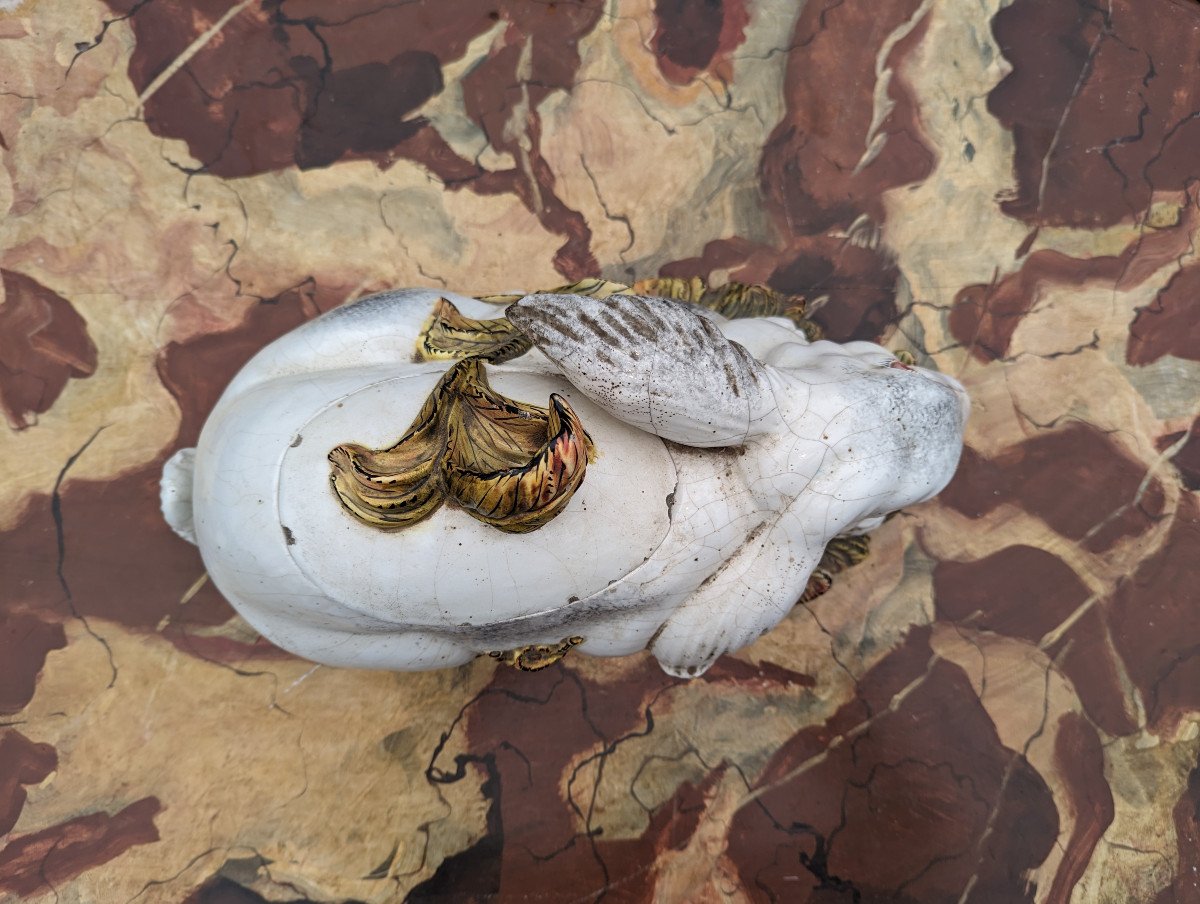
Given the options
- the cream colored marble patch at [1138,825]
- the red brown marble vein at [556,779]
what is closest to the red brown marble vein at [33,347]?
the red brown marble vein at [556,779]

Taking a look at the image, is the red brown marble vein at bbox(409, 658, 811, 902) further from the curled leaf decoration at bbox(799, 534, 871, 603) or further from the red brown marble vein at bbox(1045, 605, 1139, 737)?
the red brown marble vein at bbox(1045, 605, 1139, 737)

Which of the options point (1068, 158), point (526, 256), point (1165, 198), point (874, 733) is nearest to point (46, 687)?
point (526, 256)

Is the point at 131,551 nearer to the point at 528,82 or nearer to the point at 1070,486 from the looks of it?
the point at 528,82

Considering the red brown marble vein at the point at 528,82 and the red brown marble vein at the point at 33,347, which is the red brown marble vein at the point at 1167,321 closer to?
the red brown marble vein at the point at 528,82

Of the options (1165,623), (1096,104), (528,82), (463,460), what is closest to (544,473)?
(463,460)

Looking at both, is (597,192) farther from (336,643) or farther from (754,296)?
(336,643)

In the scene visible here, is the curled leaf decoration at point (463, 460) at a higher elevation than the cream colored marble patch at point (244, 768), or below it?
higher


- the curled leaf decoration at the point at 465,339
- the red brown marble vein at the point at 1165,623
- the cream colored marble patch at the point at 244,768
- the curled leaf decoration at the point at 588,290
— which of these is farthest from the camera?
the red brown marble vein at the point at 1165,623
